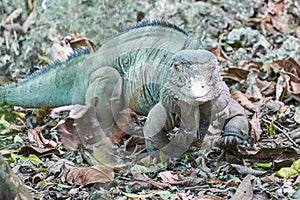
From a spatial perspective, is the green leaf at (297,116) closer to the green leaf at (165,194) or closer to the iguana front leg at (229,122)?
the iguana front leg at (229,122)

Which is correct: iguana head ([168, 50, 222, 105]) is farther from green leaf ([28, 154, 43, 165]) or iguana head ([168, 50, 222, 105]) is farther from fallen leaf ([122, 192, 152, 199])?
green leaf ([28, 154, 43, 165])

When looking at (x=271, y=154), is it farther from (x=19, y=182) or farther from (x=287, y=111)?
(x=19, y=182)

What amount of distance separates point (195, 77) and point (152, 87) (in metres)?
0.94

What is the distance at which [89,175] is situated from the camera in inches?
179

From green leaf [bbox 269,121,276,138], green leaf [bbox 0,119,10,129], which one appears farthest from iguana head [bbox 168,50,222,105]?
green leaf [bbox 0,119,10,129]

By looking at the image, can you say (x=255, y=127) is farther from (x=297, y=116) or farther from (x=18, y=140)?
(x=18, y=140)

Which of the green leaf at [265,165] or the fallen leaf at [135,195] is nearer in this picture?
the fallen leaf at [135,195]

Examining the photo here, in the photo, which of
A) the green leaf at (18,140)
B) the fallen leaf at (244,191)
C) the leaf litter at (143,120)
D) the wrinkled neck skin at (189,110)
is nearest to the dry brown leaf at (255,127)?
the leaf litter at (143,120)

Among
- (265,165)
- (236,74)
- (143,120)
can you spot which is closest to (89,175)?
(265,165)

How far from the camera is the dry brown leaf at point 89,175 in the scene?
14.8 ft

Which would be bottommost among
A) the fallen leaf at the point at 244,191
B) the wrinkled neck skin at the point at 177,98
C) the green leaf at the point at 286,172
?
the green leaf at the point at 286,172

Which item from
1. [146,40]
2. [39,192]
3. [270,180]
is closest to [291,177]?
[270,180]

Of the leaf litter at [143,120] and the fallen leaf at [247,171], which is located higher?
the fallen leaf at [247,171]

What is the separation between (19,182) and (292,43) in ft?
14.3
